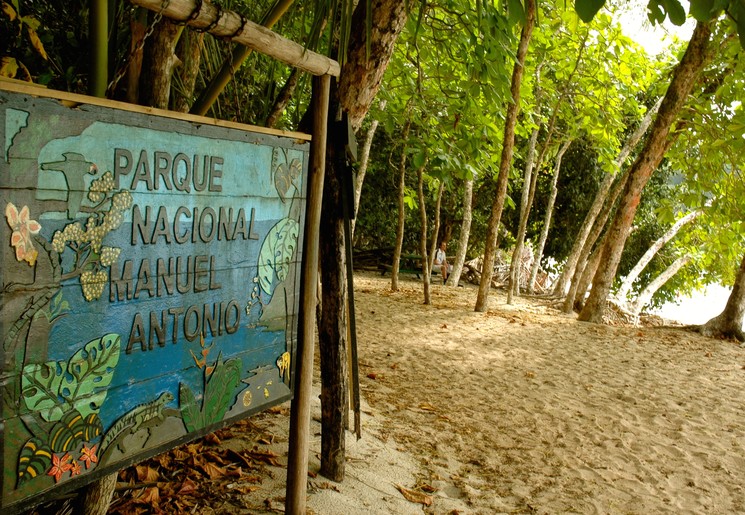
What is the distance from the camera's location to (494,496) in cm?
404

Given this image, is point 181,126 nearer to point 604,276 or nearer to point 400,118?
point 400,118

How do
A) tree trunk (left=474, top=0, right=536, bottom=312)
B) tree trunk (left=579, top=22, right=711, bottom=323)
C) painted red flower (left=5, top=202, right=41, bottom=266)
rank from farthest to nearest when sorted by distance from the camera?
tree trunk (left=579, top=22, right=711, bottom=323) < tree trunk (left=474, top=0, right=536, bottom=312) < painted red flower (left=5, top=202, right=41, bottom=266)

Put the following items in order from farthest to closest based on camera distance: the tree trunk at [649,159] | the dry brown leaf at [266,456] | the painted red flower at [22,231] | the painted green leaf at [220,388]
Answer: the tree trunk at [649,159], the dry brown leaf at [266,456], the painted green leaf at [220,388], the painted red flower at [22,231]

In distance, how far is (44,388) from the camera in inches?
65.3

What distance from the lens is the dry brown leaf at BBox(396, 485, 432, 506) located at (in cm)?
365

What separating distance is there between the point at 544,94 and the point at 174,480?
11999 mm

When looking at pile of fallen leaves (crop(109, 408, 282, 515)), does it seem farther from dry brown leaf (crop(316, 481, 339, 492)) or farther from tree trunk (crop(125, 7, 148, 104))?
tree trunk (crop(125, 7, 148, 104))

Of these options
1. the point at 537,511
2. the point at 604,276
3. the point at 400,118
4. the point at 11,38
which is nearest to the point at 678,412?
the point at 537,511

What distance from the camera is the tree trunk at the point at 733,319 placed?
10406mm

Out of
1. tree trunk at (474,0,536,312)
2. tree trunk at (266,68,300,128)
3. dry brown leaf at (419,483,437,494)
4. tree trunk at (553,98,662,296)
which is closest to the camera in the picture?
dry brown leaf at (419,483,437,494)

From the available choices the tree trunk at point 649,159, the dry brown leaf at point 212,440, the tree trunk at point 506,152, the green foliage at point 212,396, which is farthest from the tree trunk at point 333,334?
the tree trunk at point 649,159

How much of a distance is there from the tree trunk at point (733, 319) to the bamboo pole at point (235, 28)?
9998 millimetres

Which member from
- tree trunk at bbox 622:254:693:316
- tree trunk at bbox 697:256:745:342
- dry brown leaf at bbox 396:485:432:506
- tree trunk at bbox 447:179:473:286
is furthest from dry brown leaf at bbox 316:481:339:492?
tree trunk at bbox 622:254:693:316

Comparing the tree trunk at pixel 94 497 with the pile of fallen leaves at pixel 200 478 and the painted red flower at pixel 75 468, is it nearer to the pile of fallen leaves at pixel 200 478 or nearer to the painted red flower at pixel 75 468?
the pile of fallen leaves at pixel 200 478
